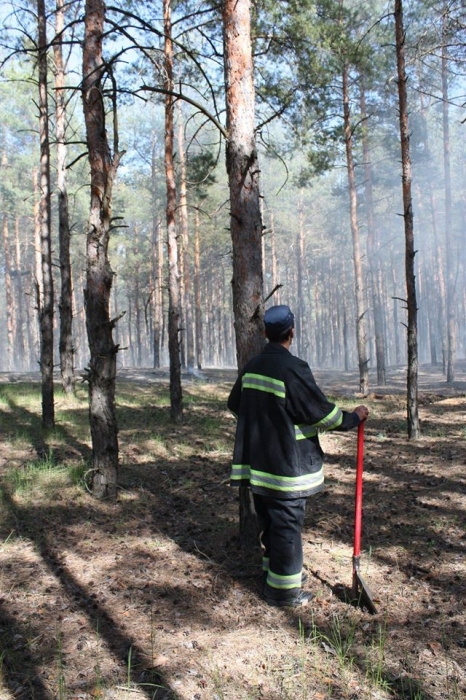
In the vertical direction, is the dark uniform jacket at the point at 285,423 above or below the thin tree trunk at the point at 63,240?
below

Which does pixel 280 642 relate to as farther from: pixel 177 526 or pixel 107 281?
pixel 107 281

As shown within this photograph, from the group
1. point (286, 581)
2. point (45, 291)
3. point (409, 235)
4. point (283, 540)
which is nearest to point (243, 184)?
point (283, 540)

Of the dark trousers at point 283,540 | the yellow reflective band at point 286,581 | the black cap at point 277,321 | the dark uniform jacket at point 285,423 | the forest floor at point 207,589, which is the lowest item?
the forest floor at point 207,589

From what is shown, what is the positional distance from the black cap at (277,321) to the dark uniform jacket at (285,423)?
103 mm

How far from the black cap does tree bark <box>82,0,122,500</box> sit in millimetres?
2902

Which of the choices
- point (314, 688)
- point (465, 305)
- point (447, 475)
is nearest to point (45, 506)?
point (314, 688)

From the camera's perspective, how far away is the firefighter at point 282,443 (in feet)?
12.4

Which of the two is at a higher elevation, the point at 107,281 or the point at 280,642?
the point at 107,281

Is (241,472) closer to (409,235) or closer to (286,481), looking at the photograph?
(286,481)

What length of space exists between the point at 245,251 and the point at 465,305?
207ft

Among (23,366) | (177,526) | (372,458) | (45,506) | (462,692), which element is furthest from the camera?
(23,366)

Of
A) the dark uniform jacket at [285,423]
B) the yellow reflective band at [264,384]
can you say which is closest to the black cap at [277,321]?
the dark uniform jacket at [285,423]

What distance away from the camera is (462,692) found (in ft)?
9.80

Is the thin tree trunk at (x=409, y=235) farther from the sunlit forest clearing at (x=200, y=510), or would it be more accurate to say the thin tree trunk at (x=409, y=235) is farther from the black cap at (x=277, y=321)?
the black cap at (x=277, y=321)
